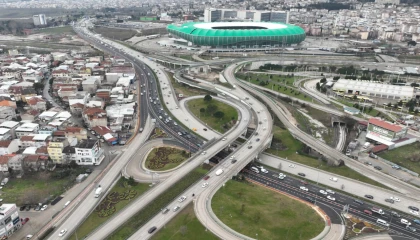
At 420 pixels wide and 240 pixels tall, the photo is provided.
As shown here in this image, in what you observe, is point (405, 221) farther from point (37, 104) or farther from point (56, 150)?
point (37, 104)

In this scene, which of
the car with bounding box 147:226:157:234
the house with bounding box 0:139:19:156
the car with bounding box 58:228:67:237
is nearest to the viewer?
the car with bounding box 147:226:157:234

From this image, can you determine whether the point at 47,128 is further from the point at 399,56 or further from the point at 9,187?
the point at 399,56

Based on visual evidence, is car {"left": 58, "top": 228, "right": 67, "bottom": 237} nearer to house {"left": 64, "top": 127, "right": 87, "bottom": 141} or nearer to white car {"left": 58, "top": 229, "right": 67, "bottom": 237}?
white car {"left": 58, "top": 229, "right": 67, "bottom": 237}

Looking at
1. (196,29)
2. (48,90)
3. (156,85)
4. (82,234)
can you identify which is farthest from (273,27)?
(82,234)

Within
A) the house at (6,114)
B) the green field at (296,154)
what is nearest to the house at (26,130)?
the house at (6,114)

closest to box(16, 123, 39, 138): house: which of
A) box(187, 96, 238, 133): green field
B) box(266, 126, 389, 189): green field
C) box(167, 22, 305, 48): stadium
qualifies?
box(187, 96, 238, 133): green field

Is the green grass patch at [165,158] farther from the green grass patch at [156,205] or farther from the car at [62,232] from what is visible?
the car at [62,232]
